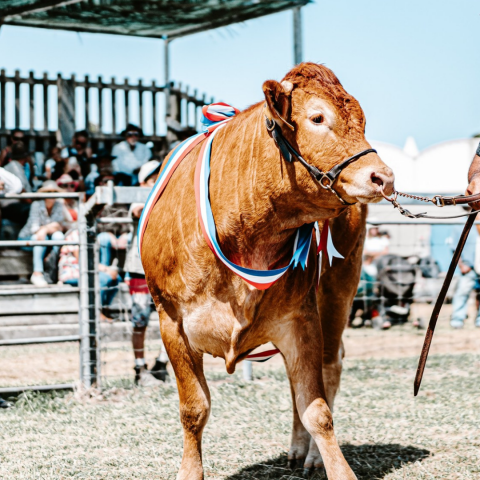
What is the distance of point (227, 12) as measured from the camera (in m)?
11.5

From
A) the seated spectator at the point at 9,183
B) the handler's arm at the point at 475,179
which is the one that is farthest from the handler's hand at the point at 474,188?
the seated spectator at the point at 9,183

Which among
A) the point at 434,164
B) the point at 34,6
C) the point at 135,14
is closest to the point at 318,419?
the point at 34,6

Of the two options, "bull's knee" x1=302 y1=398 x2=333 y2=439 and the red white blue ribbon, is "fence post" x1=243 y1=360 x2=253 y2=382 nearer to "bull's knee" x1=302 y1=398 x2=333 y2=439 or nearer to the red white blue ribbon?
"bull's knee" x1=302 y1=398 x2=333 y2=439

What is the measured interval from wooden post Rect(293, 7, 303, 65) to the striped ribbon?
5.47 meters

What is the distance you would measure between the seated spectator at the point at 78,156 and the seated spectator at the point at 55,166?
83 mm

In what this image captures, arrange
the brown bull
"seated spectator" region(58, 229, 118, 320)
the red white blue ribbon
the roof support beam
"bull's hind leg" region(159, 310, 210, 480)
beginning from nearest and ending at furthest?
the brown bull
the red white blue ribbon
"bull's hind leg" region(159, 310, 210, 480)
"seated spectator" region(58, 229, 118, 320)
the roof support beam

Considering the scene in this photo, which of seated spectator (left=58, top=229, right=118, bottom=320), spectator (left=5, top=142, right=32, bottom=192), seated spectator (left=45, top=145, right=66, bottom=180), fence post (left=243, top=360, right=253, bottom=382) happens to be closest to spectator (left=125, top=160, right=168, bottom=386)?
fence post (left=243, top=360, right=253, bottom=382)

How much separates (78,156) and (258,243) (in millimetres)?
9688

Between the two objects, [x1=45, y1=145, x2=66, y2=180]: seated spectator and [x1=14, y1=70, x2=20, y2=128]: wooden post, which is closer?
[x1=45, y1=145, x2=66, y2=180]: seated spectator

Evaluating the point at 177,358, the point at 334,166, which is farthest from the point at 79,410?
the point at 334,166

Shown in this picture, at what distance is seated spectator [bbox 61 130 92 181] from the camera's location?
11984 millimetres

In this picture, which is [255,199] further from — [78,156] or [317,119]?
[78,156]

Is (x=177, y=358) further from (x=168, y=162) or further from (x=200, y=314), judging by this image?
(x=168, y=162)

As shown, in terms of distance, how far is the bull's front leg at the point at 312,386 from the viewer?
3.52 metres
